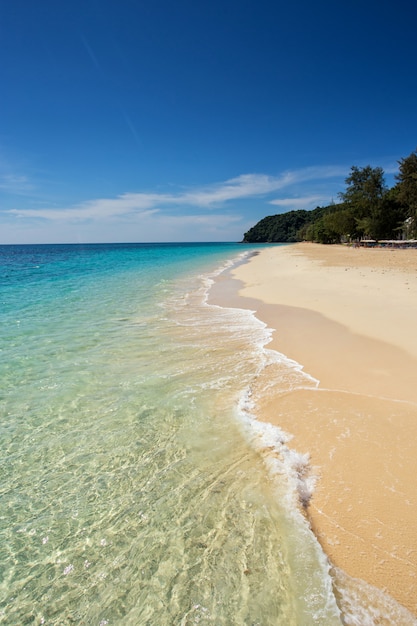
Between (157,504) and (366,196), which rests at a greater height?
(366,196)

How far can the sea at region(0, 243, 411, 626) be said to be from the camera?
224cm

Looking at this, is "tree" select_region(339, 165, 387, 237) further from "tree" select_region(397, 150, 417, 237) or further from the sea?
the sea

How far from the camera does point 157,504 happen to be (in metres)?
3.09

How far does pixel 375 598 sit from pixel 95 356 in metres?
6.42

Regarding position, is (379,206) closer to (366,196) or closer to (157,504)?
(366,196)

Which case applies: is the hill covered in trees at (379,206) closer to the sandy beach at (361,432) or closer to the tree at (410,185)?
the tree at (410,185)

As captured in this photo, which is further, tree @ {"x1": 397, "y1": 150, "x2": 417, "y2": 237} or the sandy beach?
tree @ {"x1": 397, "y1": 150, "x2": 417, "y2": 237}

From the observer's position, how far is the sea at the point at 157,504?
224 centimetres

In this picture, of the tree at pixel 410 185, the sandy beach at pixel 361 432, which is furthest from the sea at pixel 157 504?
the tree at pixel 410 185

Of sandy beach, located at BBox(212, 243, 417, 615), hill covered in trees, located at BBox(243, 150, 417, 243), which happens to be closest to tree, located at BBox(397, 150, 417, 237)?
hill covered in trees, located at BBox(243, 150, 417, 243)

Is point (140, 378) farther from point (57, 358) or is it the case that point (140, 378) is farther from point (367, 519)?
point (367, 519)

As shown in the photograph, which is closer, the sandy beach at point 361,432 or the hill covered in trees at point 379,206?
the sandy beach at point 361,432

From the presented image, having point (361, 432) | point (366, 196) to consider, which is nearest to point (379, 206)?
point (366, 196)

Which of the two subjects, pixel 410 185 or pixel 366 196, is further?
pixel 366 196
